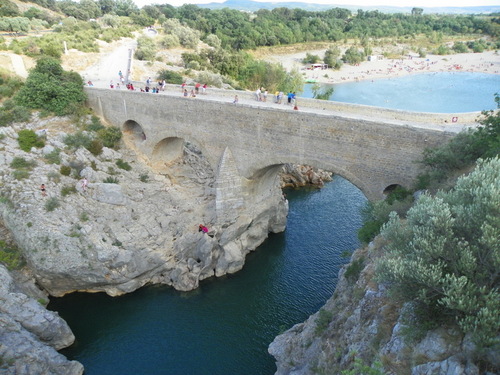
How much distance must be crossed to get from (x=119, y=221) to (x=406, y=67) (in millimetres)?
77898

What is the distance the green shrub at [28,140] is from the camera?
22516mm

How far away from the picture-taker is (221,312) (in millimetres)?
19109

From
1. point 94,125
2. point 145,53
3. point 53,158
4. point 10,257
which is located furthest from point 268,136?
point 145,53

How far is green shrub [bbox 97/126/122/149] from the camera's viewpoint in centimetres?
2492

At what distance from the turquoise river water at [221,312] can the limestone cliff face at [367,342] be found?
11.4ft

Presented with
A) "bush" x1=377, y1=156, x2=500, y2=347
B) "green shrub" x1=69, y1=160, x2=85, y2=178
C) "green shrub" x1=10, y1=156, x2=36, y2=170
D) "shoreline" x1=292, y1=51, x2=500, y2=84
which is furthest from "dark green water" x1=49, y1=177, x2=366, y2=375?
"shoreline" x1=292, y1=51, x2=500, y2=84

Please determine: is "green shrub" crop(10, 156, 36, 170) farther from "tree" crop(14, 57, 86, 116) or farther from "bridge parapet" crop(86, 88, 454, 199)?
"bridge parapet" crop(86, 88, 454, 199)

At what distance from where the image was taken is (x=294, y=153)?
18.1 m

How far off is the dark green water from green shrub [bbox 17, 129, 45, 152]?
387 inches

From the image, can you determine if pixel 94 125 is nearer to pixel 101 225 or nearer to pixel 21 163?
pixel 21 163

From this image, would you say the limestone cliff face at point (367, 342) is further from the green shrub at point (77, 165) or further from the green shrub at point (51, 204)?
the green shrub at point (77, 165)

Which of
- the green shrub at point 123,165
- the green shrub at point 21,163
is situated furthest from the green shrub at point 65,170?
the green shrub at point 123,165

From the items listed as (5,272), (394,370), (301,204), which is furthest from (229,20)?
(394,370)

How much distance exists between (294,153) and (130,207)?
10.5 metres
